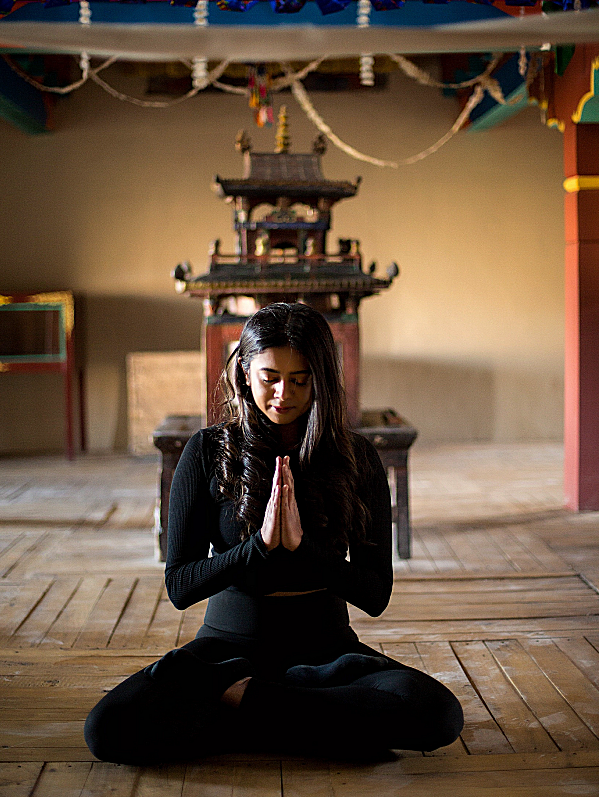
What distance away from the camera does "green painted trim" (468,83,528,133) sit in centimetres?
512

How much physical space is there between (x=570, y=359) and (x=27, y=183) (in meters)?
4.01

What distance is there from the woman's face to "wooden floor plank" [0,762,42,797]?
869mm

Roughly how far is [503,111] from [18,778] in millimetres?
5136

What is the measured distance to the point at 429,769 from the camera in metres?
1.85

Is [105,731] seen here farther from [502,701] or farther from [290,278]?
[290,278]

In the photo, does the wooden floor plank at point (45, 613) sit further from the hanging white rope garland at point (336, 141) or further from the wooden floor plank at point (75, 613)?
the hanging white rope garland at point (336, 141)

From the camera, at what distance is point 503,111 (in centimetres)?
582

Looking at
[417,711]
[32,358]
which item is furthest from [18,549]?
[32,358]

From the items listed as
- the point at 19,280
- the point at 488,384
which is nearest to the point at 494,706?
the point at 488,384

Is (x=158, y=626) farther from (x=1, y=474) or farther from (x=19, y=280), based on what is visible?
(x=19, y=280)

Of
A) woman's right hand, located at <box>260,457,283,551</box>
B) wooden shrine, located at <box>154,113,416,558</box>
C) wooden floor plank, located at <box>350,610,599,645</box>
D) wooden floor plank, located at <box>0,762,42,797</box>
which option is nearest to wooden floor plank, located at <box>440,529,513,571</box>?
wooden shrine, located at <box>154,113,416,558</box>

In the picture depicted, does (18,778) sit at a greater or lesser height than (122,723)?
lesser

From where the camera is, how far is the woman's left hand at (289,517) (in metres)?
1.75

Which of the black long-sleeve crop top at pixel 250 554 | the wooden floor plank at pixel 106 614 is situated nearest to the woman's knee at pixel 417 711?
the black long-sleeve crop top at pixel 250 554
